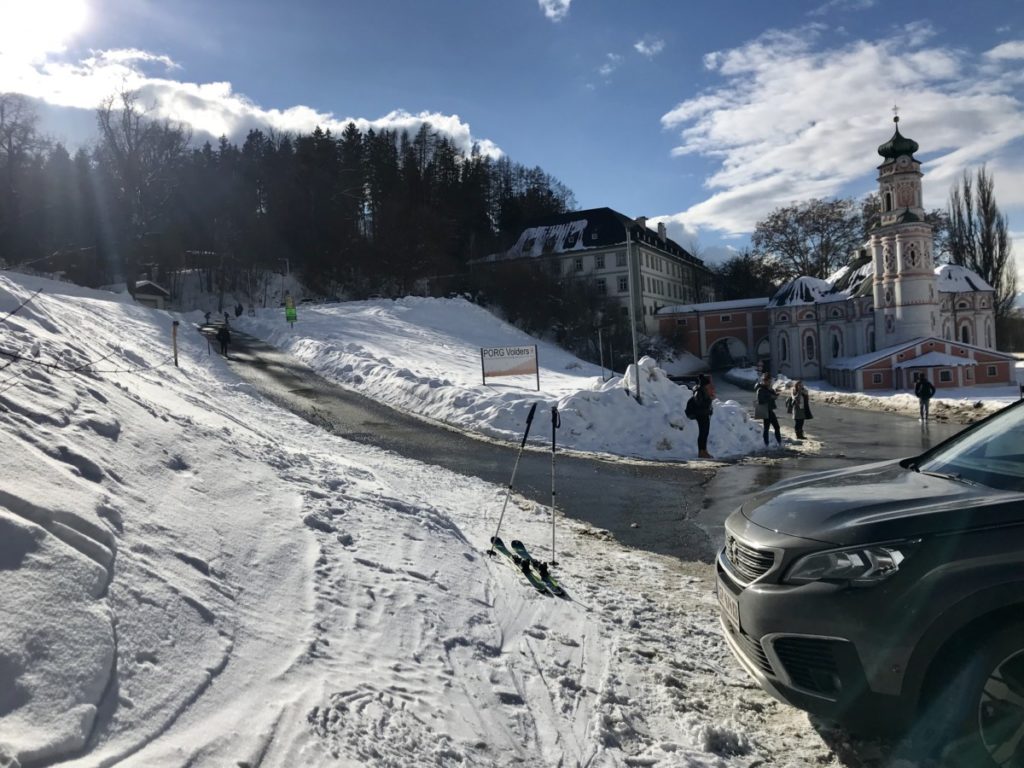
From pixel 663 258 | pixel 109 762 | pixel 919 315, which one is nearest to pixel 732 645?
pixel 109 762

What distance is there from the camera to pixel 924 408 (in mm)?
27125

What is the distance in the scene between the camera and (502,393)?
63.3ft

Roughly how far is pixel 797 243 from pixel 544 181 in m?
35.7

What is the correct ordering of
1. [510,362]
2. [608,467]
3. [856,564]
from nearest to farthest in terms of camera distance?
[856,564] < [608,467] < [510,362]

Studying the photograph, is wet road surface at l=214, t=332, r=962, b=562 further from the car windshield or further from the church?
the church

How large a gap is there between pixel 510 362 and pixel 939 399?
28.0 metres

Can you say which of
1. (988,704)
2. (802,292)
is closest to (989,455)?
(988,704)

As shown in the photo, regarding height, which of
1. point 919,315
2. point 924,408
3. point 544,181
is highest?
point 544,181

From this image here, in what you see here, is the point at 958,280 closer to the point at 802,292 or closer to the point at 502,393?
the point at 802,292

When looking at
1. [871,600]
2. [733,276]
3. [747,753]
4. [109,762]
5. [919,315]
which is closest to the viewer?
[109,762]

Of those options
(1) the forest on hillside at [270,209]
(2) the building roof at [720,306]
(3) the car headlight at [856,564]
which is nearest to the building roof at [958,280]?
(2) the building roof at [720,306]

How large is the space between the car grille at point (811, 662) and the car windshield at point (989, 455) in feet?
4.03

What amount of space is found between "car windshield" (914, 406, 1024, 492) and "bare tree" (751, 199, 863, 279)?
8750 cm

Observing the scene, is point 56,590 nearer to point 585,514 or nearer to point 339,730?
point 339,730
